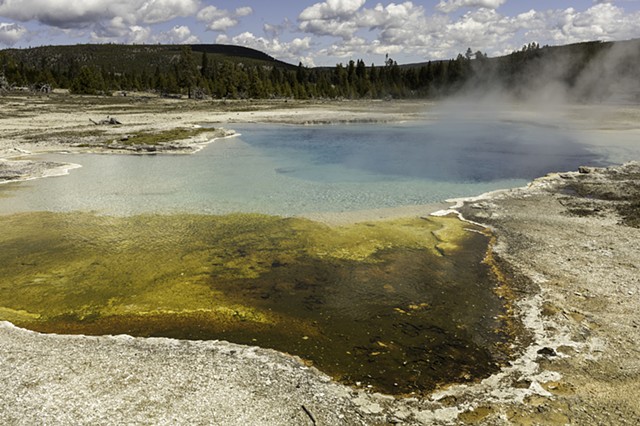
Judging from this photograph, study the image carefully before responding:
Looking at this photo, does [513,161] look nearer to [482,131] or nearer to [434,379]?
[482,131]

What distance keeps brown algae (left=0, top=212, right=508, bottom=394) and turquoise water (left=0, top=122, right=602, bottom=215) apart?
8.53ft

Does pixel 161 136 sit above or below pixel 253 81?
below

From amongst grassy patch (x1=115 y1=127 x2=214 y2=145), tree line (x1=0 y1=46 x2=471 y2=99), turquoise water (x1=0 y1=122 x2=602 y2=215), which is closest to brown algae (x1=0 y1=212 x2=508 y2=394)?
turquoise water (x1=0 y1=122 x2=602 y2=215)

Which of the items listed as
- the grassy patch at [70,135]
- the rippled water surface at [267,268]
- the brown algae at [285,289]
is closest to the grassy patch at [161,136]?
the grassy patch at [70,135]

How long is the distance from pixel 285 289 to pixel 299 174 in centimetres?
1353

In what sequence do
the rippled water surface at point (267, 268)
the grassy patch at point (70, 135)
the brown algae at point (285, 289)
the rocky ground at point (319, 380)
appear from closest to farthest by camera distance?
1. the rocky ground at point (319, 380)
2. the brown algae at point (285, 289)
3. the rippled water surface at point (267, 268)
4. the grassy patch at point (70, 135)

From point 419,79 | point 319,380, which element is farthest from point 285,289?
point 419,79

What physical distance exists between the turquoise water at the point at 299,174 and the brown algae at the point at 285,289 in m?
2.60

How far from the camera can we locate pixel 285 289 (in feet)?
32.9

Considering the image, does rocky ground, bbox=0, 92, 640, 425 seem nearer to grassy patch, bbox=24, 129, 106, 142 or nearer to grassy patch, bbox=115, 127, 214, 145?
grassy patch, bbox=115, 127, 214, 145

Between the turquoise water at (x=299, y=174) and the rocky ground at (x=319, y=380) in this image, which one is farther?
the turquoise water at (x=299, y=174)

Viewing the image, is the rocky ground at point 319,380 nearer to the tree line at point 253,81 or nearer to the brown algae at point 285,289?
the brown algae at point 285,289

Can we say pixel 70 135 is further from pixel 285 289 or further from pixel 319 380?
pixel 319 380

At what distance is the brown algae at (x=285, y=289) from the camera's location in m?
7.79
